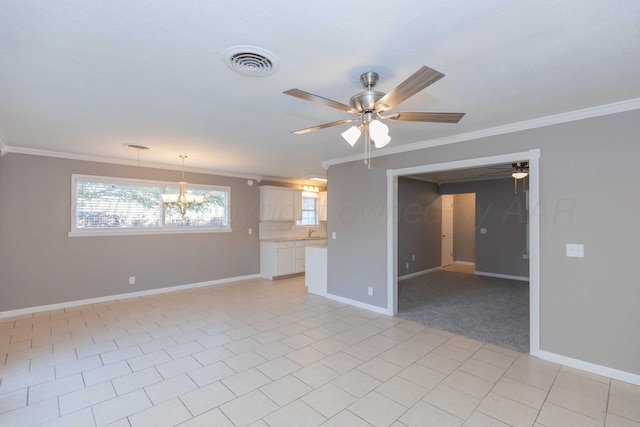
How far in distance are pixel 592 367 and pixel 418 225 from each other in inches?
189

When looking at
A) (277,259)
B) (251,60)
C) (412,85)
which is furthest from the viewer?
(277,259)

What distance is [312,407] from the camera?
7.35 ft

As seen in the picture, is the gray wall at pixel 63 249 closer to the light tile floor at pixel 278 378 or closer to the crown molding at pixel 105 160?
the crown molding at pixel 105 160

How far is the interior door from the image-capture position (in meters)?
8.49

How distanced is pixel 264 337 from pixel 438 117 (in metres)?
3.00

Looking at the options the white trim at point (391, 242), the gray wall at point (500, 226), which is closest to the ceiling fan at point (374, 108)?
the white trim at point (391, 242)

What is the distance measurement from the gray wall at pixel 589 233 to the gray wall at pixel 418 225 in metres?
3.63

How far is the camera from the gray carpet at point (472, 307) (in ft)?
12.1

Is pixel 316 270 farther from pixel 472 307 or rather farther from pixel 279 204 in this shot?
pixel 472 307

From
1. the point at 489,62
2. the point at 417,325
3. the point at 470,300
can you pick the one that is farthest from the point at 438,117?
the point at 470,300

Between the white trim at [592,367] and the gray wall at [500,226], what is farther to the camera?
the gray wall at [500,226]

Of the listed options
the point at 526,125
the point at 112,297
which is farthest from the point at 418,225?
the point at 112,297

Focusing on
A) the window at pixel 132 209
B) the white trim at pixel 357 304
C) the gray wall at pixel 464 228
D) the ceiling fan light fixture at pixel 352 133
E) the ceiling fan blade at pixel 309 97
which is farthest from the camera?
the gray wall at pixel 464 228

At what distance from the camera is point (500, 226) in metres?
7.13
